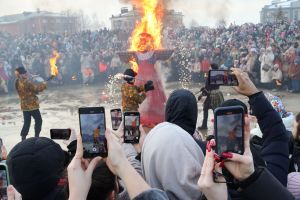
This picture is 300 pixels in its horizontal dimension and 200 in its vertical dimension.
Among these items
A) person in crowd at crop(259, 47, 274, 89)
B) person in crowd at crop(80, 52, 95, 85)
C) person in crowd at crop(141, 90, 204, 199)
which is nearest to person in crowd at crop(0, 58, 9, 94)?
person in crowd at crop(80, 52, 95, 85)

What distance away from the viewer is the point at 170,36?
21109 millimetres

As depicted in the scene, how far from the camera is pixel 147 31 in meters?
8.35

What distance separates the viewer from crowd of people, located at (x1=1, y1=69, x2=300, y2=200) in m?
1.49

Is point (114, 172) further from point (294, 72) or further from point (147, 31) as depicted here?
point (294, 72)

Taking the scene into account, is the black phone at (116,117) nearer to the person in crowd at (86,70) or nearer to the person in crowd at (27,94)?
the person in crowd at (27,94)

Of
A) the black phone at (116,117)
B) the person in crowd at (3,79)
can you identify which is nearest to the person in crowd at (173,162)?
the black phone at (116,117)

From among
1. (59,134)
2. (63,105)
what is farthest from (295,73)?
(59,134)

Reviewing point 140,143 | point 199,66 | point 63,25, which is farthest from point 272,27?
point 63,25

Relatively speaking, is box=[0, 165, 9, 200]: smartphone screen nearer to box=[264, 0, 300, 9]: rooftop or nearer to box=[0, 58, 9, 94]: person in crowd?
box=[0, 58, 9, 94]: person in crowd

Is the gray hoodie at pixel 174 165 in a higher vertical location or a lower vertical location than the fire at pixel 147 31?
lower

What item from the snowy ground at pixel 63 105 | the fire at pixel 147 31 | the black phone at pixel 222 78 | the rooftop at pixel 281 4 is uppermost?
the rooftop at pixel 281 4

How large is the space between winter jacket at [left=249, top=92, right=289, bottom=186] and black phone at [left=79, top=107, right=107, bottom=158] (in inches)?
36.0

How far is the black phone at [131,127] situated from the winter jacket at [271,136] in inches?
34.5

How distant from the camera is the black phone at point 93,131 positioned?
1.72 meters
